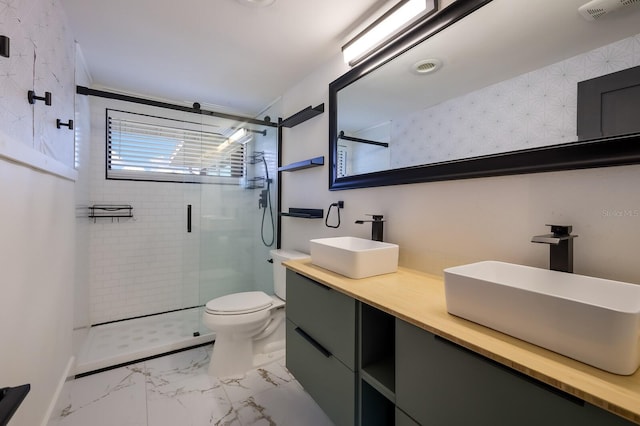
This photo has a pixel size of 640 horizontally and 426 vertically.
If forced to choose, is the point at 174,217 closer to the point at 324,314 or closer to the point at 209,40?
the point at 209,40

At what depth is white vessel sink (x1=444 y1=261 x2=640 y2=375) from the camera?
570mm

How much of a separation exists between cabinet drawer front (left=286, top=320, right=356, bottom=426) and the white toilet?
511 millimetres

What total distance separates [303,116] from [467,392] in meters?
2.09

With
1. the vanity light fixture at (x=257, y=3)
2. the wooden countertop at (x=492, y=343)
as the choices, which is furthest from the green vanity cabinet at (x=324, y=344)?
the vanity light fixture at (x=257, y=3)

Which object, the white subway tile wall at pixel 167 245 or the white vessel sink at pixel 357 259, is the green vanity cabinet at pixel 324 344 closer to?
the white vessel sink at pixel 357 259

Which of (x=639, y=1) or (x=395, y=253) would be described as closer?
(x=639, y=1)

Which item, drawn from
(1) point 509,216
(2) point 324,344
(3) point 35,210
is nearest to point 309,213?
(2) point 324,344

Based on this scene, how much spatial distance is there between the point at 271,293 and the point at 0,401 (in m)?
1.99

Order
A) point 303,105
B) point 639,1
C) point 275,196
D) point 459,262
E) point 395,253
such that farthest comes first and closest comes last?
point 275,196 < point 303,105 < point 395,253 < point 459,262 < point 639,1

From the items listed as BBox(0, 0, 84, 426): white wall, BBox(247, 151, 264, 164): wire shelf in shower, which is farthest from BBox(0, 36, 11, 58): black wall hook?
BBox(247, 151, 264, 164): wire shelf in shower

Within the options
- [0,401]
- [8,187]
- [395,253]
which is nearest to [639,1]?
[395,253]

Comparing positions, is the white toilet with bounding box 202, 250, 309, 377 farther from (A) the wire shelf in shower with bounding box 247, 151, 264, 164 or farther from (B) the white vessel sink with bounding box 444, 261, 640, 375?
(B) the white vessel sink with bounding box 444, 261, 640, 375

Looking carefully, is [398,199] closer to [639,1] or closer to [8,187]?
[639,1]

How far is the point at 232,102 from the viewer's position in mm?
3025
